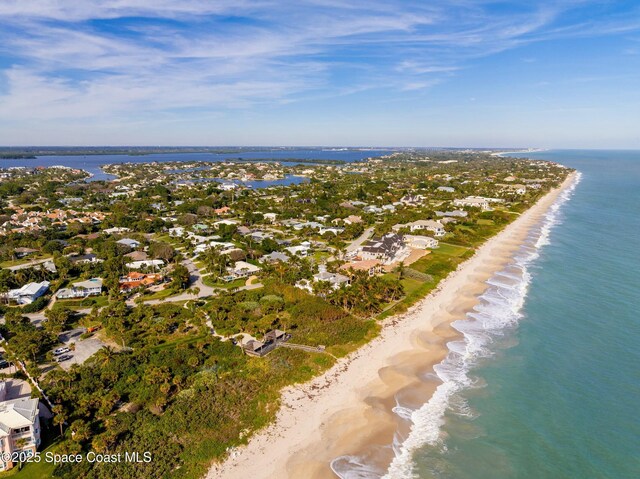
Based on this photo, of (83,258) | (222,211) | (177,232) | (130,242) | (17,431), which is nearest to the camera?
(17,431)

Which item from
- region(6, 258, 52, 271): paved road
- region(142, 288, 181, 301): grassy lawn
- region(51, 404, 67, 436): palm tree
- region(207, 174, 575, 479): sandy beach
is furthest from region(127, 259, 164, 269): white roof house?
region(207, 174, 575, 479): sandy beach

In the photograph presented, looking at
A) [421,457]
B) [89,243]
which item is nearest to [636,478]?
[421,457]

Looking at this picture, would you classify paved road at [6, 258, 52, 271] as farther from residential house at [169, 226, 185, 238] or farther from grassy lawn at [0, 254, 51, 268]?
residential house at [169, 226, 185, 238]

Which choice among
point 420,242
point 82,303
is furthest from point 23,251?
point 420,242

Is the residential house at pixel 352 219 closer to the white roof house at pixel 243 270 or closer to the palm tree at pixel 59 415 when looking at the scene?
the white roof house at pixel 243 270

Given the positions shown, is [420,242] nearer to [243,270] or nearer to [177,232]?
[243,270]

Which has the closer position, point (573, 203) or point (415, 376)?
point (415, 376)

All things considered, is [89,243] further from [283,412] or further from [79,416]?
[283,412]
